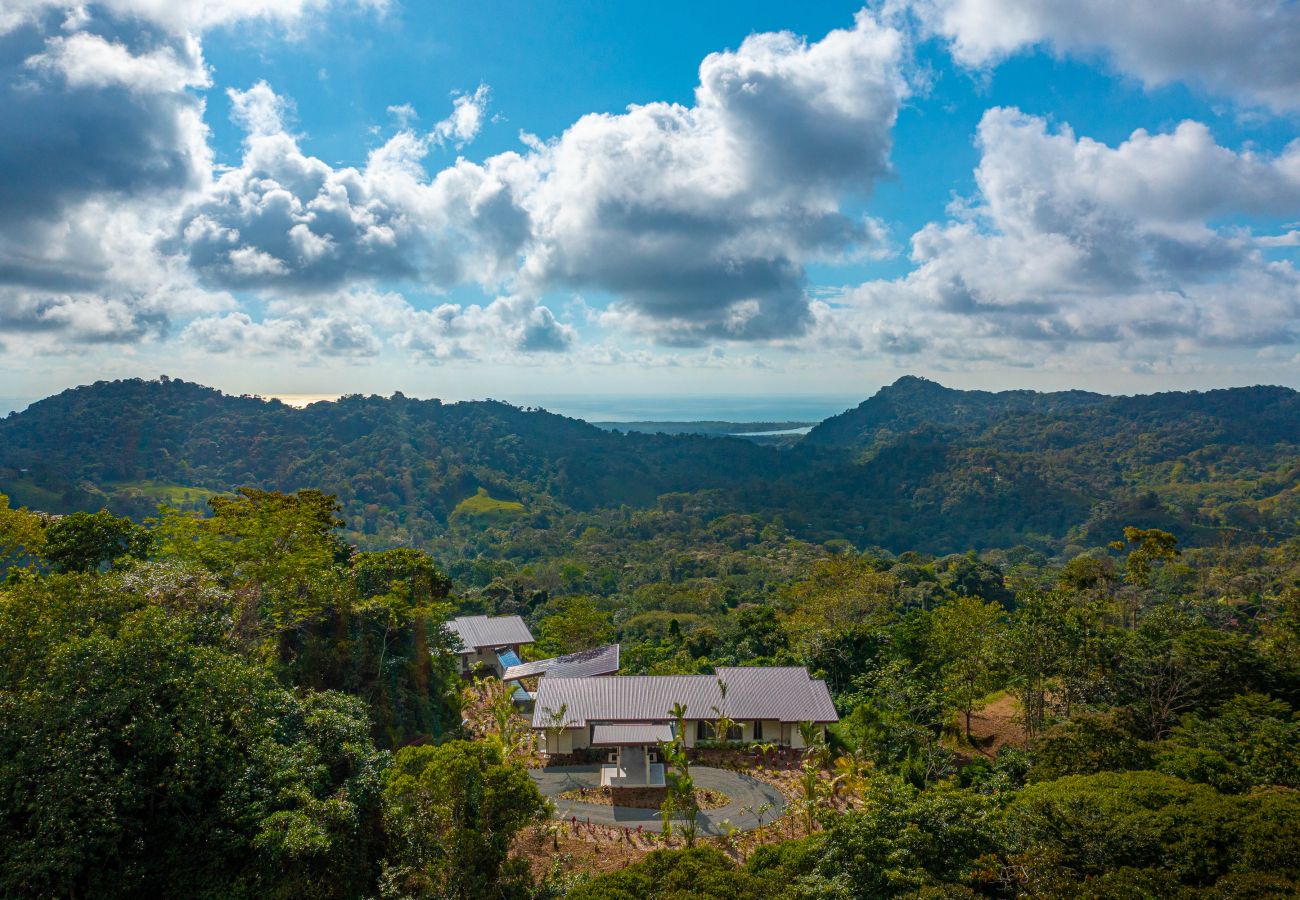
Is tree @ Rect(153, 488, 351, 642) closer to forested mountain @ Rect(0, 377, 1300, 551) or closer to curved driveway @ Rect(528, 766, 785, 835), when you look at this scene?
curved driveway @ Rect(528, 766, 785, 835)

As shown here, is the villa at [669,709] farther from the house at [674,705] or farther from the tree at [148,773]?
the tree at [148,773]

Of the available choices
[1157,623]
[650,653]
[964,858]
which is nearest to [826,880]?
[964,858]

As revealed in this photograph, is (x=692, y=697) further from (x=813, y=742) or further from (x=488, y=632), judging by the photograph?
(x=488, y=632)

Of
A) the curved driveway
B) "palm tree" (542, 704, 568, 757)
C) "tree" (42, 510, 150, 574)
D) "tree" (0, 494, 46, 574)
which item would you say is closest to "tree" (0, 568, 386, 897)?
the curved driveway

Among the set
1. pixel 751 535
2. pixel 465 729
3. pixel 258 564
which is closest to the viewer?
pixel 258 564

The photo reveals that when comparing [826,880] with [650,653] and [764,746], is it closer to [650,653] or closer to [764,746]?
[764,746]

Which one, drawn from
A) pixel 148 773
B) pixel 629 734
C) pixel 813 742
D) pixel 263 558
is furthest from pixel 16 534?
pixel 813 742
